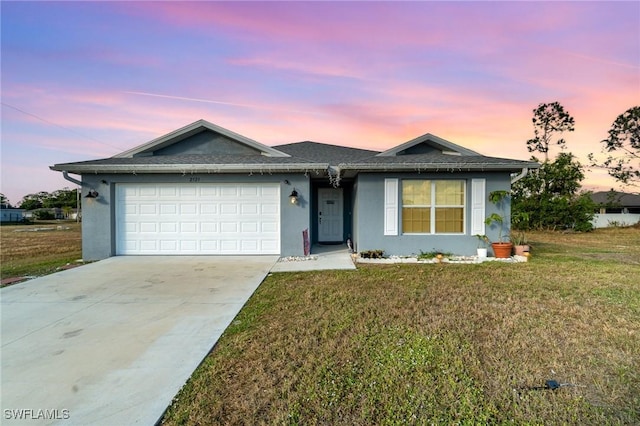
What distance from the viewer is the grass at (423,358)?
2.29 m

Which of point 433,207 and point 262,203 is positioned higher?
point 262,203

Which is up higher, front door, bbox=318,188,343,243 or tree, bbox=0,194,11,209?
tree, bbox=0,194,11,209

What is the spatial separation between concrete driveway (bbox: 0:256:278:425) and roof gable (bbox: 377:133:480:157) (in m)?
5.71

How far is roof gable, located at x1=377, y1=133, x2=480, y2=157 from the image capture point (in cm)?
945

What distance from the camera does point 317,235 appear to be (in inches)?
472

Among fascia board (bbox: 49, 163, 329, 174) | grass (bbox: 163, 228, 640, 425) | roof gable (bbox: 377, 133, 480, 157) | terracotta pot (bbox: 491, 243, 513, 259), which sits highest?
roof gable (bbox: 377, 133, 480, 157)

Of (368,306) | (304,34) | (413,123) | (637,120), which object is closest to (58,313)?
(368,306)

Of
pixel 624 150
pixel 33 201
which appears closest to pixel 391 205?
pixel 624 150

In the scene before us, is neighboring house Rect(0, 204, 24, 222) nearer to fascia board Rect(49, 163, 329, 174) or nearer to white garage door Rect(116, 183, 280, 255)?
fascia board Rect(49, 163, 329, 174)

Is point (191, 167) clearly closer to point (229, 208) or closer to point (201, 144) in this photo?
point (229, 208)

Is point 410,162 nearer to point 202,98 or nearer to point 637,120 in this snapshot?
point 202,98

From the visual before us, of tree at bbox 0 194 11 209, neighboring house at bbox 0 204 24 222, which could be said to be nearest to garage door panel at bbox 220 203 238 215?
neighboring house at bbox 0 204 24 222

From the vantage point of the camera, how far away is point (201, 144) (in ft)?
34.9
